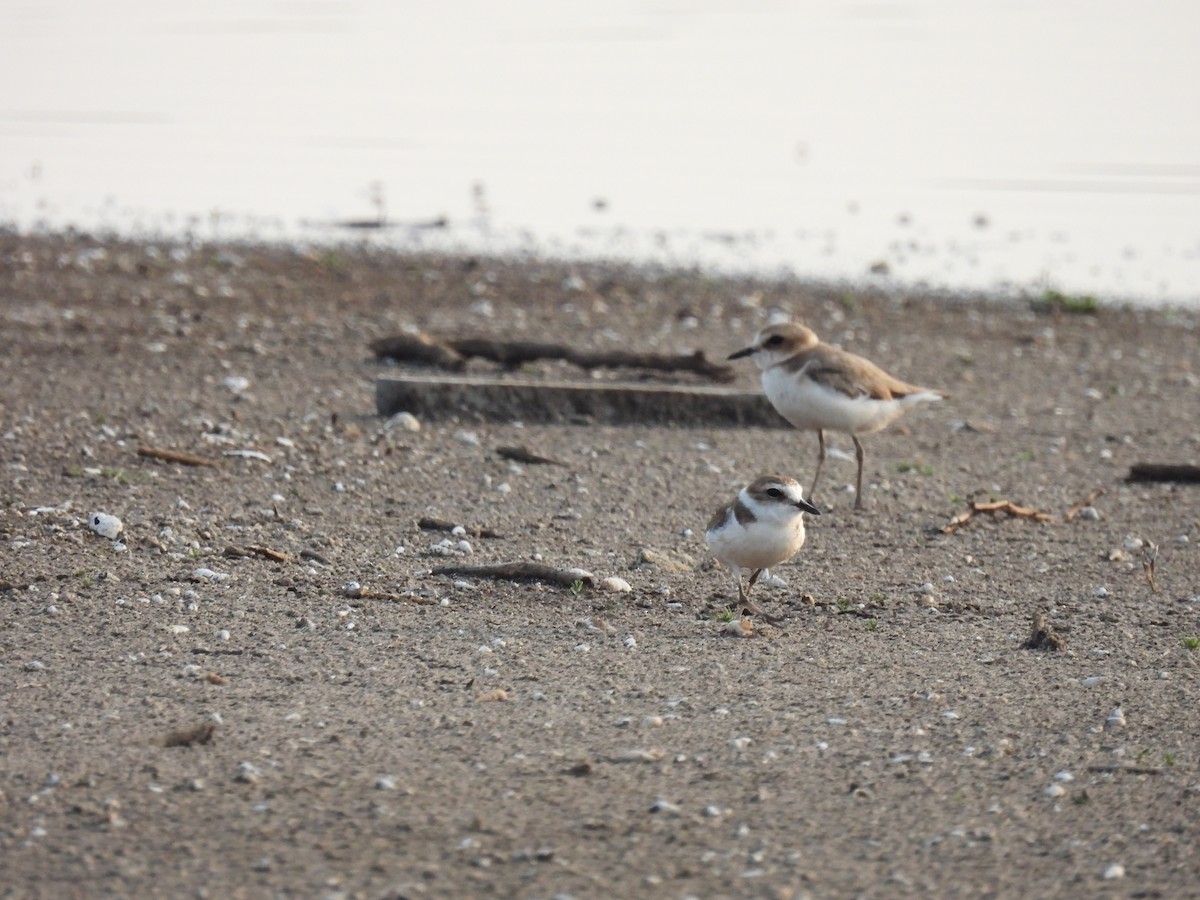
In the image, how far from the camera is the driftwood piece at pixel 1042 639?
6.30m

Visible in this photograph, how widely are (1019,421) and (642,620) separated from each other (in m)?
4.80

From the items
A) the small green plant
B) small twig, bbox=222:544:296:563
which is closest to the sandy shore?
small twig, bbox=222:544:296:563

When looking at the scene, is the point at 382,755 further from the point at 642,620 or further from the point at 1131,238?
the point at 1131,238

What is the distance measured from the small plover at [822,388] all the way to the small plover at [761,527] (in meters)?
1.92

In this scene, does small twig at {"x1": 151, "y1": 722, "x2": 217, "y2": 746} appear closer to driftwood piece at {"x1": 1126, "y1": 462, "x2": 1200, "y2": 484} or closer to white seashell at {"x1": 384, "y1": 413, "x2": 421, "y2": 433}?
white seashell at {"x1": 384, "y1": 413, "x2": 421, "y2": 433}

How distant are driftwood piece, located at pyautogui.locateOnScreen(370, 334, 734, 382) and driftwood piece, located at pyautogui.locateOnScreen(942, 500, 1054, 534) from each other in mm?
2458

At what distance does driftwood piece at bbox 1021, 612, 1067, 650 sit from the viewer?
6.30 meters

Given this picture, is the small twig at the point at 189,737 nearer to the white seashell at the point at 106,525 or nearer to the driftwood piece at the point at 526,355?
the white seashell at the point at 106,525

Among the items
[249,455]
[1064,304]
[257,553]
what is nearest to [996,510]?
[257,553]

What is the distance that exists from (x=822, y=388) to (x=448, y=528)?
2.14 m

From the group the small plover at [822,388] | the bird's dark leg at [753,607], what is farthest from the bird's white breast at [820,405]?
the bird's dark leg at [753,607]

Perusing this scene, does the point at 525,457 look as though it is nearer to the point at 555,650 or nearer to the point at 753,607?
the point at 753,607

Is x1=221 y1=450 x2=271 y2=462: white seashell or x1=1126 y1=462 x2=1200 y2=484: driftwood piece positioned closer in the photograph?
x1=221 y1=450 x2=271 y2=462: white seashell

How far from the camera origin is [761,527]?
21.1 ft
